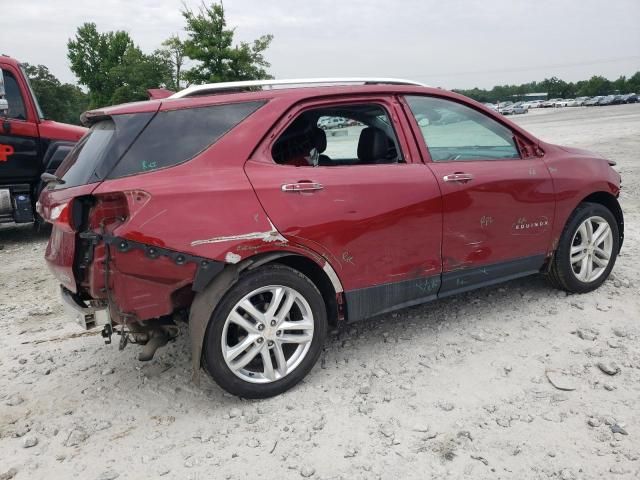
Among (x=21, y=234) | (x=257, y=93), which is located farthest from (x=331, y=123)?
(x=21, y=234)

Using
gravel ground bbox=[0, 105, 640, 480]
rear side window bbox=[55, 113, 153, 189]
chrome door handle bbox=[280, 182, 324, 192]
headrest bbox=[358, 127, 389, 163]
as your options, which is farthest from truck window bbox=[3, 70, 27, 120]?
chrome door handle bbox=[280, 182, 324, 192]

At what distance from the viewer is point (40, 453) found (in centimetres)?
262

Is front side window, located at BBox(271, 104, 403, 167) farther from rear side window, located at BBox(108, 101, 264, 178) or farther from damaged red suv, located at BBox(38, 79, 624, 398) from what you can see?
rear side window, located at BBox(108, 101, 264, 178)

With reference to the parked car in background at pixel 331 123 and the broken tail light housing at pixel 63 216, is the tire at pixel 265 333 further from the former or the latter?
the parked car in background at pixel 331 123

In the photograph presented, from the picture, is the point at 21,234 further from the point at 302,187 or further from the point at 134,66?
the point at 134,66

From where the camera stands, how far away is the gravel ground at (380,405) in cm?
244

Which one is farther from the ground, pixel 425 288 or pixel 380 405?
pixel 425 288

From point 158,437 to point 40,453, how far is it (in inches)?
23.0

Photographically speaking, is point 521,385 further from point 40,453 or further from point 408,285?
point 40,453

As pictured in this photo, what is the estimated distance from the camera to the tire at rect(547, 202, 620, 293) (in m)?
4.07

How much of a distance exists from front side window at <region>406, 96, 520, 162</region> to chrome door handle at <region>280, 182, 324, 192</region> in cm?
94

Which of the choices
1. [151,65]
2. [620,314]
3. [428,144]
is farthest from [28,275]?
[151,65]

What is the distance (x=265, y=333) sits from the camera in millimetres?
2908

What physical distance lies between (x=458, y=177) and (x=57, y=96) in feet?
208
